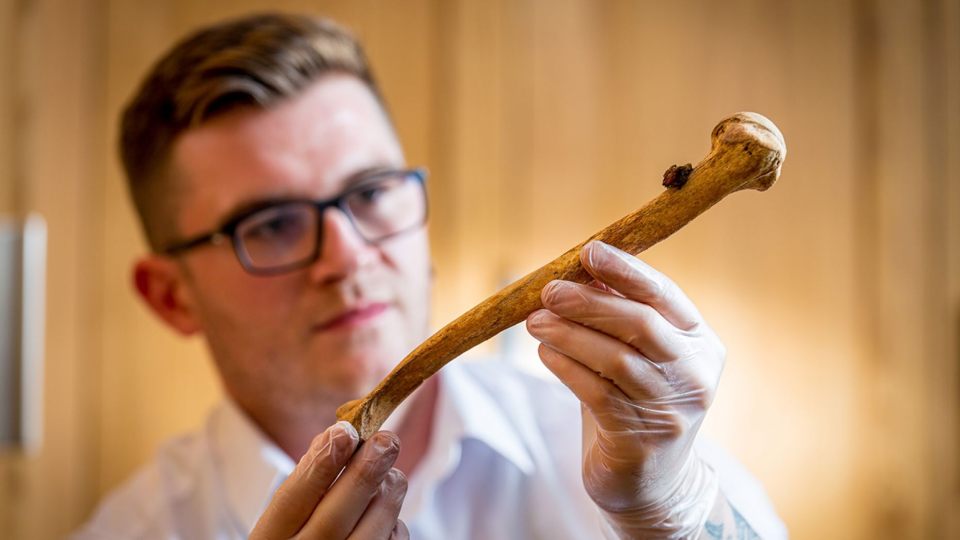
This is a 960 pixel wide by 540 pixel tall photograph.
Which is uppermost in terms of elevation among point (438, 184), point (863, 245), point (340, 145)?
point (438, 184)

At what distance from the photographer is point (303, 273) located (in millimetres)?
793

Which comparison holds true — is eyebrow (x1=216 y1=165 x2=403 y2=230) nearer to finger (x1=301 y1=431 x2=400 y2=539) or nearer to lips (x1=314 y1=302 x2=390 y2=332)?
lips (x1=314 y1=302 x2=390 y2=332)

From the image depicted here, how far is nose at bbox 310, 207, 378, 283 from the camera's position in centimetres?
77

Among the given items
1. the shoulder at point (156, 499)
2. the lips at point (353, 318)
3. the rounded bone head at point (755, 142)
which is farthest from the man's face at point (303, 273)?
the rounded bone head at point (755, 142)

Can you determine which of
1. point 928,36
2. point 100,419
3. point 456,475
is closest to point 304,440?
point 456,475

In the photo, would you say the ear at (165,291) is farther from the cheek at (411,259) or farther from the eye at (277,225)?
the cheek at (411,259)

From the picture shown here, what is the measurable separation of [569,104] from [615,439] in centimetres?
83

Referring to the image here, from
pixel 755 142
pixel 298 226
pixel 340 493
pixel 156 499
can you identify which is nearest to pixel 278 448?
pixel 156 499

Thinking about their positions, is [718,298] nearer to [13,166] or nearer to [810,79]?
[810,79]

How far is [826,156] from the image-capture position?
1.12 meters

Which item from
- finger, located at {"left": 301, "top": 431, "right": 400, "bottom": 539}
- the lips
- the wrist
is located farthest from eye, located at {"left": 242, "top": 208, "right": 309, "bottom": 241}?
the wrist

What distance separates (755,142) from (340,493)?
37 centimetres

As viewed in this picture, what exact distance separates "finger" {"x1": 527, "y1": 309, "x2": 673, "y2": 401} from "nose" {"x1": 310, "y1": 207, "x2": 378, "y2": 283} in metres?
0.31

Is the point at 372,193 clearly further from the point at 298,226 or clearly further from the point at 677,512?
the point at 677,512
